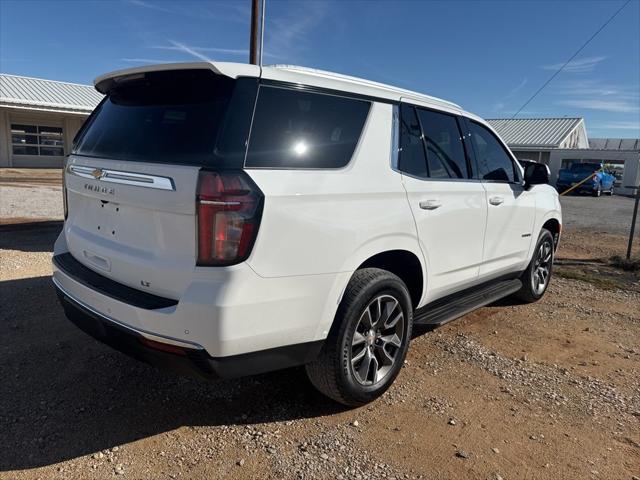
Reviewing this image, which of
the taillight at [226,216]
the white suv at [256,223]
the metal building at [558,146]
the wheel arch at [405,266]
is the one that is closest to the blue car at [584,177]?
the metal building at [558,146]

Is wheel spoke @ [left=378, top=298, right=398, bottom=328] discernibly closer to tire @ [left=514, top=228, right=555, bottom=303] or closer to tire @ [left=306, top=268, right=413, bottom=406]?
tire @ [left=306, top=268, right=413, bottom=406]

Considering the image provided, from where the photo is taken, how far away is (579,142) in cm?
4075

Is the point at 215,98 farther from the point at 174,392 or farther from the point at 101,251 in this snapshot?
the point at 174,392

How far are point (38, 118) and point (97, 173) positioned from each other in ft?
87.4

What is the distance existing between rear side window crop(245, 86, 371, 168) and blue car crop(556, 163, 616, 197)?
2755 cm

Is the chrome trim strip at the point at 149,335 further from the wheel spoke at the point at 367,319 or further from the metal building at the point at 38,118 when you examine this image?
the metal building at the point at 38,118

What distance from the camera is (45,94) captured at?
2517 cm

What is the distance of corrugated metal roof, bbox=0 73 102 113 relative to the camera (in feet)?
74.5

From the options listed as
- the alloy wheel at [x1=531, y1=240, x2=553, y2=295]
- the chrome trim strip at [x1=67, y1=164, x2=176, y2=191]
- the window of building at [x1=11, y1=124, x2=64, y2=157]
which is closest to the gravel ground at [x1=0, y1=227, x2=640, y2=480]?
the alloy wheel at [x1=531, y1=240, x2=553, y2=295]

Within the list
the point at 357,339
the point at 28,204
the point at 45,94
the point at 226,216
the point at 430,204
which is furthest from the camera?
the point at 45,94

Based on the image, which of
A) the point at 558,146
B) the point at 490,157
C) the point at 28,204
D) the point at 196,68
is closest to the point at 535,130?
the point at 558,146

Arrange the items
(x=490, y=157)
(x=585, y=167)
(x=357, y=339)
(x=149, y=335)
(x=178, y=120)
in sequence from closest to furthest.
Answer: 1. (x=149, y=335)
2. (x=178, y=120)
3. (x=357, y=339)
4. (x=490, y=157)
5. (x=585, y=167)

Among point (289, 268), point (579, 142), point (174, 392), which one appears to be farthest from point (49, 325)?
point (579, 142)

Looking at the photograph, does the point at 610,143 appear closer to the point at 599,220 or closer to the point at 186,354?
the point at 599,220
